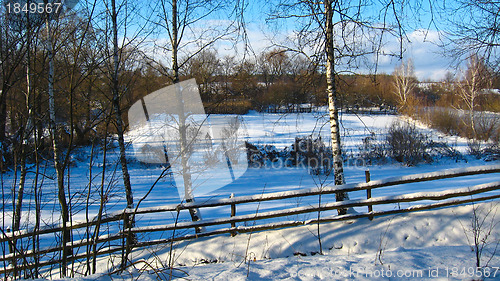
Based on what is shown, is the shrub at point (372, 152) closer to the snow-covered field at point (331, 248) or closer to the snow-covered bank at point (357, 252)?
the snow-covered field at point (331, 248)

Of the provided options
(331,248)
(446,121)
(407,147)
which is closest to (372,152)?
(407,147)

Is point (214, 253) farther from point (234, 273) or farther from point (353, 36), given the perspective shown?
point (353, 36)

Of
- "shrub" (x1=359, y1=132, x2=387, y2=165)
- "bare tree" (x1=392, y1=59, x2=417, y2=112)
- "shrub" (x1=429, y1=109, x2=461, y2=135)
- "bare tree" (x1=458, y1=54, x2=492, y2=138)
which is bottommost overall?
"shrub" (x1=359, y1=132, x2=387, y2=165)

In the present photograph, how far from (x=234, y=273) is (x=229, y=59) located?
4758 mm

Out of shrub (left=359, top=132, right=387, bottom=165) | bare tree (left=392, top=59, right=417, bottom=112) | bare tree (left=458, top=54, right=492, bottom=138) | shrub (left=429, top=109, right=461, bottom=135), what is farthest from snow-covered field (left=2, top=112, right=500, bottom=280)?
bare tree (left=392, top=59, right=417, bottom=112)

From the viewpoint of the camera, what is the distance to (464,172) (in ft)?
16.0

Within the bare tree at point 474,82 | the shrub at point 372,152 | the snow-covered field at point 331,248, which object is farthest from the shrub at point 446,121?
the snow-covered field at point 331,248

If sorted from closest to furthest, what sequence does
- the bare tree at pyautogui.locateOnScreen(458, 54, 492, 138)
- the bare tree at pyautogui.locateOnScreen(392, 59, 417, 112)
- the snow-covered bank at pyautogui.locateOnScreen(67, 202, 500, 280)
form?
the snow-covered bank at pyautogui.locateOnScreen(67, 202, 500, 280), the bare tree at pyautogui.locateOnScreen(458, 54, 492, 138), the bare tree at pyautogui.locateOnScreen(392, 59, 417, 112)

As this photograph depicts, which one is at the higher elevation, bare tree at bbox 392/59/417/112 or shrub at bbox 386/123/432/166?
bare tree at bbox 392/59/417/112

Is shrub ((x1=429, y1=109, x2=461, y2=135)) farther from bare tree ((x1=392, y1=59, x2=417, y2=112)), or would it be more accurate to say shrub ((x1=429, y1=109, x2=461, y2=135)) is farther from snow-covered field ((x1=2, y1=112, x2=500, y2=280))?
snow-covered field ((x1=2, y1=112, x2=500, y2=280))

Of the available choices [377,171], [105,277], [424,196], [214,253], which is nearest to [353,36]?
[424,196]

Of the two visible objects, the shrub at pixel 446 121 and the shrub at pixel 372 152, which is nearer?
the shrub at pixel 372 152

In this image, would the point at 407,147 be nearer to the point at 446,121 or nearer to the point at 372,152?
the point at 372,152

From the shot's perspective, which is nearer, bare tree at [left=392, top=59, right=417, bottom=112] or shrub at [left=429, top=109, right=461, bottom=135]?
shrub at [left=429, top=109, right=461, bottom=135]
